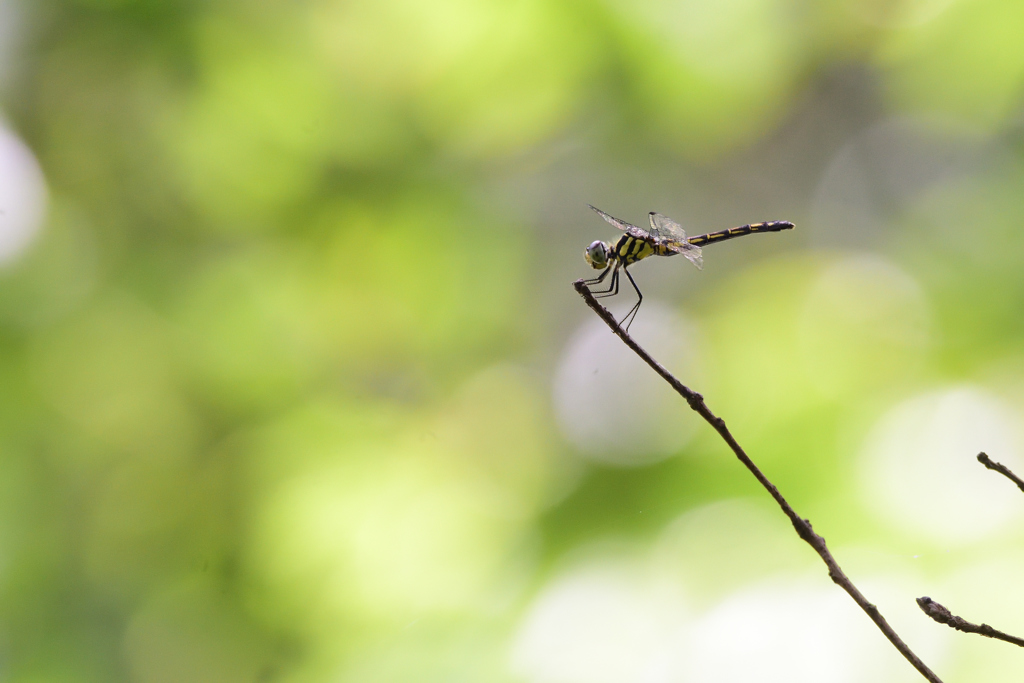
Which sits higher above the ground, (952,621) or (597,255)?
(597,255)

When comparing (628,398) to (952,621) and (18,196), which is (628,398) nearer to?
(952,621)

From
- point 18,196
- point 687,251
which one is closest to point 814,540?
point 687,251

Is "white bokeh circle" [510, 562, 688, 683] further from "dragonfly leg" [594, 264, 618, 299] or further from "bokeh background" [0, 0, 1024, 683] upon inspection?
"dragonfly leg" [594, 264, 618, 299]

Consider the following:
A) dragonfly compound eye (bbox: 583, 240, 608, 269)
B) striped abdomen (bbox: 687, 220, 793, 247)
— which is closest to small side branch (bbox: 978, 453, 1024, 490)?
dragonfly compound eye (bbox: 583, 240, 608, 269)

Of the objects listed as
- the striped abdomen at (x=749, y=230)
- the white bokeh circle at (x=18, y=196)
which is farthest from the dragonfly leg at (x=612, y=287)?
the white bokeh circle at (x=18, y=196)

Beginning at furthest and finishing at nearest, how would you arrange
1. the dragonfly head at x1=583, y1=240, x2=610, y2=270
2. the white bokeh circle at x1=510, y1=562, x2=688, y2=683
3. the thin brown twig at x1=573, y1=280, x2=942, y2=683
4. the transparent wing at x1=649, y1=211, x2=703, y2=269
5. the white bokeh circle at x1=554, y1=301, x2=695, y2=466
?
1. the white bokeh circle at x1=554, y1=301, x2=695, y2=466
2. the white bokeh circle at x1=510, y1=562, x2=688, y2=683
3. the transparent wing at x1=649, y1=211, x2=703, y2=269
4. the dragonfly head at x1=583, y1=240, x2=610, y2=270
5. the thin brown twig at x1=573, y1=280, x2=942, y2=683

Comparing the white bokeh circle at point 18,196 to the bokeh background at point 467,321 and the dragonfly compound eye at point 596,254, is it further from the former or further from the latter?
the dragonfly compound eye at point 596,254

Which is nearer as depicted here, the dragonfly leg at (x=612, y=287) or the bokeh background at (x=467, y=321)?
the dragonfly leg at (x=612, y=287)
